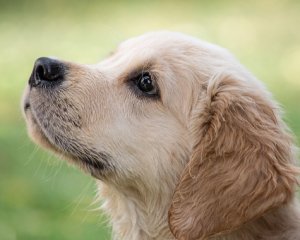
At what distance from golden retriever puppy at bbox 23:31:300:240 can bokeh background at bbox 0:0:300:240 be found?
39.8 inches

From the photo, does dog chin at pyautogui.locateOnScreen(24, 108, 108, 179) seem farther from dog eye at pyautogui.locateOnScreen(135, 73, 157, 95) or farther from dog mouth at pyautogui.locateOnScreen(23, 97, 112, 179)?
dog eye at pyautogui.locateOnScreen(135, 73, 157, 95)

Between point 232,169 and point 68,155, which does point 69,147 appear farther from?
point 232,169

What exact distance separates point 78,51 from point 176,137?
26.6 feet

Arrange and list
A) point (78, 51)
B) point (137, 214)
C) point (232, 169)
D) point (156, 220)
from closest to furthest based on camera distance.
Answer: point (232, 169), point (156, 220), point (137, 214), point (78, 51)

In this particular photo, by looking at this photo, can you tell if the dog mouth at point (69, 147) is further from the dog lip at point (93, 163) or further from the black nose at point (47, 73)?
the black nose at point (47, 73)

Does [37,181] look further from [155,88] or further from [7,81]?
[7,81]

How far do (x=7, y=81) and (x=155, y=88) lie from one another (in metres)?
7.18

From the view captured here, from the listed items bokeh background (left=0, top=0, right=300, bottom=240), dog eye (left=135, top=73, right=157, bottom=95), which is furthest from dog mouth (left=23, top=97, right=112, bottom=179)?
bokeh background (left=0, top=0, right=300, bottom=240)

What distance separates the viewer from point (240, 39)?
12.0m

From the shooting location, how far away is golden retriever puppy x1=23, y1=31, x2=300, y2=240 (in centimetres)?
306

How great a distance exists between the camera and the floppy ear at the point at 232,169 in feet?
9.80

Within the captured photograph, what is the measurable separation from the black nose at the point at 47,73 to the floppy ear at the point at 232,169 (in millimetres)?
1041

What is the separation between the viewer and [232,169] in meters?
3.09

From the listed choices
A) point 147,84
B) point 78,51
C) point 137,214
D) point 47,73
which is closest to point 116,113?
point 147,84
